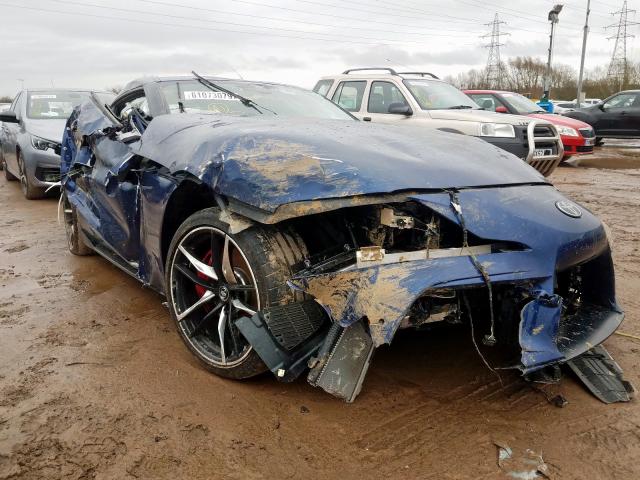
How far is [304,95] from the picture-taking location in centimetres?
456

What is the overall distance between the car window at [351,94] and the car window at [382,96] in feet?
0.68

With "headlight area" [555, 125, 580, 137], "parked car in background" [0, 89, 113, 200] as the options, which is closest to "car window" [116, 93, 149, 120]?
"parked car in background" [0, 89, 113, 200]

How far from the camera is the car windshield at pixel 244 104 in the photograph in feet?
12.5

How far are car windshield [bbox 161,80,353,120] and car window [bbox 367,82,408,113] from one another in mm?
4882

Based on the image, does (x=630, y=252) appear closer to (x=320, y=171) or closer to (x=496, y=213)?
(x=496, y=213)

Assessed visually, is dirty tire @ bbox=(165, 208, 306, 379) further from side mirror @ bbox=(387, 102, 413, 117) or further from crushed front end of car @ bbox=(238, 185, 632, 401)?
side mirror @ bbox=(387, 102, 413, 117)

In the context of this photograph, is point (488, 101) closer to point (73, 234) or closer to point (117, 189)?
point (73, 234)

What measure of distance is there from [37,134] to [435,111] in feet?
19.7

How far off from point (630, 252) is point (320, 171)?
156 inches

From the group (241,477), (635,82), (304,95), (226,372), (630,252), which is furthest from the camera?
(635,82)

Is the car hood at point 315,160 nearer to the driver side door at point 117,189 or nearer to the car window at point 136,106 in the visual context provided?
the driver side door at point 117,189

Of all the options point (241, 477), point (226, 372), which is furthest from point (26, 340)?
point (241, 477)

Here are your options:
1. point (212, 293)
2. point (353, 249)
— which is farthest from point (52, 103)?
point (353, 249)

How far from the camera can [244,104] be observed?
3.95 metres
